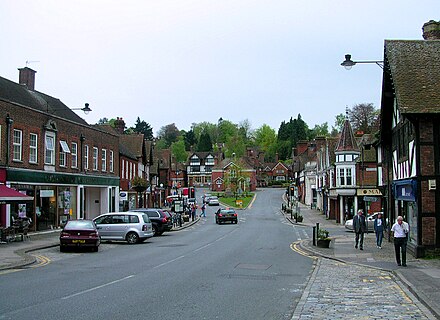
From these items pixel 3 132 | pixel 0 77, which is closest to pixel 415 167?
pixel 3 132

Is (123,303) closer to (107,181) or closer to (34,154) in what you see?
(34,154)

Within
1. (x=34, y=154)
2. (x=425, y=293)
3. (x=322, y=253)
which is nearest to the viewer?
(x=425, y=293)

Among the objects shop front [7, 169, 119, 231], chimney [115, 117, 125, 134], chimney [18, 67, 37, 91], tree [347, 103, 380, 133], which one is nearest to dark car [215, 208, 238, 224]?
shop front [7, 169, 119, 231]

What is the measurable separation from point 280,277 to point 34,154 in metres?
20.4

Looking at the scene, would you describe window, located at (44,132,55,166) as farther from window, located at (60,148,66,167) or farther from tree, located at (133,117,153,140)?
tree, located at (133,117,153,140)

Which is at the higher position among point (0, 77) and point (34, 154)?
point (0, 77)

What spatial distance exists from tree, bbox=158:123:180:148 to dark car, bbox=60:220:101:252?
541 ft

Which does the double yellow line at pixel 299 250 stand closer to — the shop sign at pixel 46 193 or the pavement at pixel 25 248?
the pavement at pixel 25 248

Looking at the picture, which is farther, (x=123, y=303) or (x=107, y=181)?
(x=107, y=181)

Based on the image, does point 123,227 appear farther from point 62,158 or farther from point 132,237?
point 62,158

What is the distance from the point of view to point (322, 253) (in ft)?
76.8

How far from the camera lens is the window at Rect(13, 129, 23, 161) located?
1153 inches

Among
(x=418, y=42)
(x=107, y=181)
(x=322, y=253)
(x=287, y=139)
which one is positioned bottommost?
(x=322, y=253)

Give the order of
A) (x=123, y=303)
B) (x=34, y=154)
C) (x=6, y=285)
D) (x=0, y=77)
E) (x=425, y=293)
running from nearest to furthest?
(x=123, y=303)
(x=425, y=293)
(x=6, y=285)
(x=34, y=154)
(x=0, y=77)
